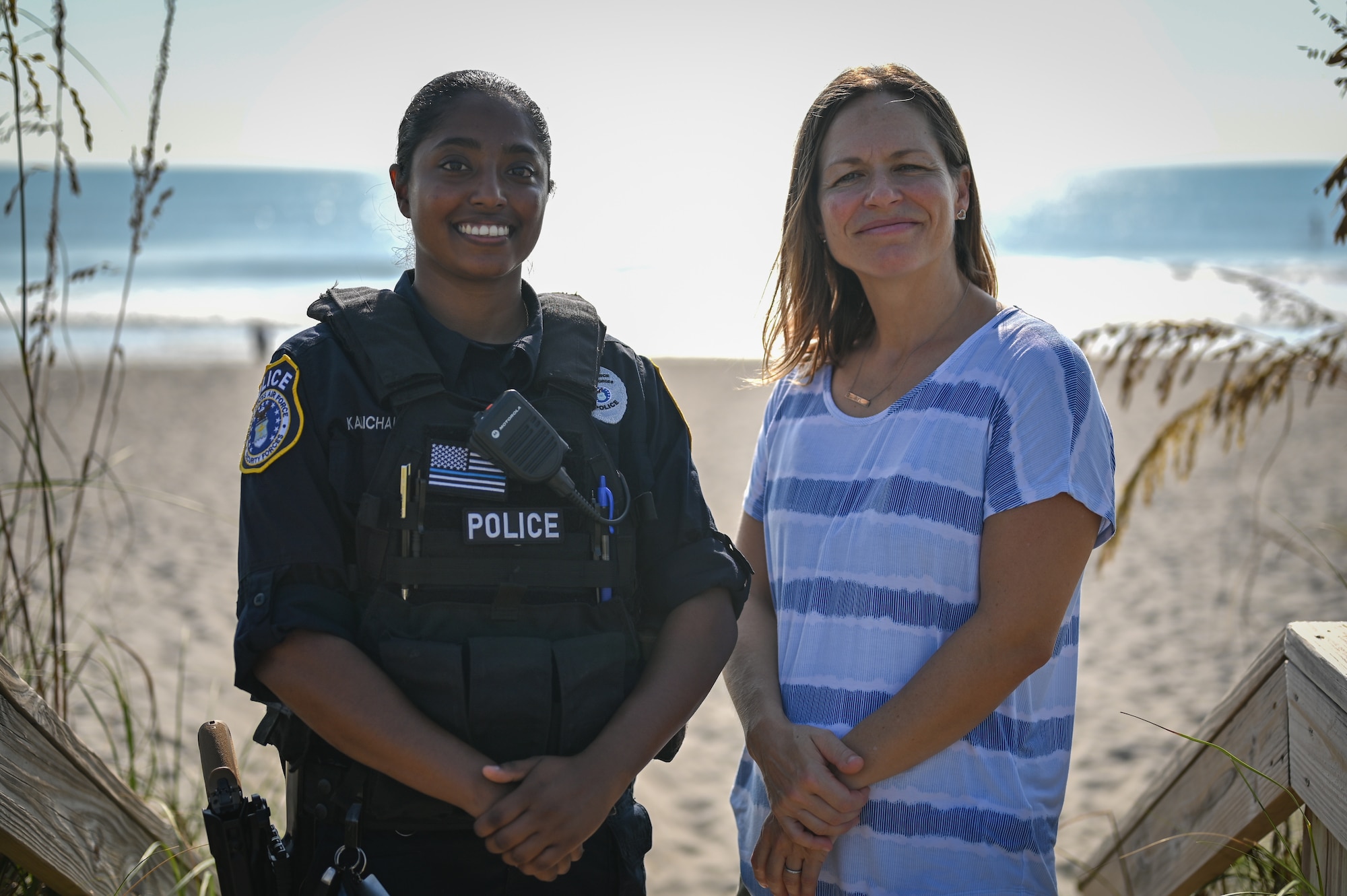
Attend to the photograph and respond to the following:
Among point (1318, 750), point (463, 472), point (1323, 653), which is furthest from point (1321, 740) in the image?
point (463, 472)

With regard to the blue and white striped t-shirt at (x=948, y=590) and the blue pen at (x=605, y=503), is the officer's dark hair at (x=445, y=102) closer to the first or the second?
the blue pen at (x=605, y=503)

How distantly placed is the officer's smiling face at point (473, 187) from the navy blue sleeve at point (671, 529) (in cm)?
32

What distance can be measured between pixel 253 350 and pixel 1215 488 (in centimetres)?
1520

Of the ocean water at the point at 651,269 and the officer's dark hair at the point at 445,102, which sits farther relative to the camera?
the ocean water at the point at 651,269

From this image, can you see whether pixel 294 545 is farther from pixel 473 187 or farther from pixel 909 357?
pixel 909 357

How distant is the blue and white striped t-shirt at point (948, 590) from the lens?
1.80 meters

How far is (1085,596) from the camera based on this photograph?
21.4 feet

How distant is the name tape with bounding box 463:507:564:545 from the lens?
1.72 metres

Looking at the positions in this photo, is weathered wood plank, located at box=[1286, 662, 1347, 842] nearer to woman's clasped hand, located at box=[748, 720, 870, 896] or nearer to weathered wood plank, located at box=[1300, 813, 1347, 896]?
weathered wood plank, located at box=[1300, 813, 1347, 896]

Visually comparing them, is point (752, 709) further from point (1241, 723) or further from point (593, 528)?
point (1241, 723)

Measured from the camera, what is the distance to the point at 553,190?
2.11m

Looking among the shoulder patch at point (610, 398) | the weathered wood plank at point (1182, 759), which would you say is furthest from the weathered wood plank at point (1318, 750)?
the shoulder patch at point (610, 398)

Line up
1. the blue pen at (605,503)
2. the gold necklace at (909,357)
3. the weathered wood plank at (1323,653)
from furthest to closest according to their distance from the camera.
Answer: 1. the gold necklace at (909,357)
2. the blue pen at (605,503)
3. the weathered wood plank at (1323,653)

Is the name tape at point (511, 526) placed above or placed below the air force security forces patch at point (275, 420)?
below
